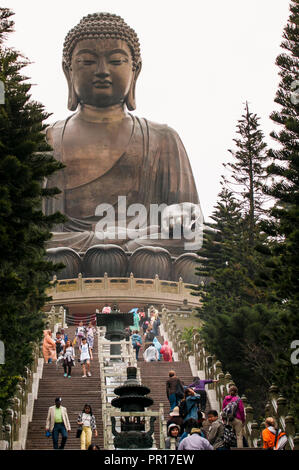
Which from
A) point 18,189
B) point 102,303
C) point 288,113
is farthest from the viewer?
point 102,303

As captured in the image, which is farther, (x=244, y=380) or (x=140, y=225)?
(x=140, y=225)

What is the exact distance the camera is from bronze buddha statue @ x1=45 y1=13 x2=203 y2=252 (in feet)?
113

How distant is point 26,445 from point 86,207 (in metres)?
21.3

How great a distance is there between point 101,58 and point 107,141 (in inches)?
112

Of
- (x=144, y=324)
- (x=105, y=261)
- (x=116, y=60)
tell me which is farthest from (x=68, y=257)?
(x=116, y=60)

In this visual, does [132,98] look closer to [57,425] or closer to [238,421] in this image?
[57,425]

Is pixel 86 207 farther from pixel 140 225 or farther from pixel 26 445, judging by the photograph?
pixel 26 445

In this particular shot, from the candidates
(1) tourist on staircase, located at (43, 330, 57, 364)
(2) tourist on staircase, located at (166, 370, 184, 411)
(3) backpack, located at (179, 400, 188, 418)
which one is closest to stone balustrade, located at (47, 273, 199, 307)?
(1) tourist on staircase, located at (43, 330, 57, 364)

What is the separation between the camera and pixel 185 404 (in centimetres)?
1195

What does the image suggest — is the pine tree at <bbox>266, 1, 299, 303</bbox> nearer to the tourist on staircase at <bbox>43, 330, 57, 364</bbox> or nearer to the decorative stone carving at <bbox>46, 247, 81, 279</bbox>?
the tourist on staircase at <bbox>43, 330, 57, 364</bbox>
